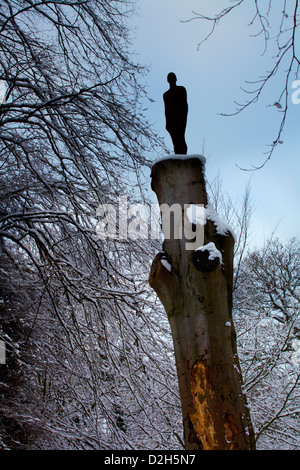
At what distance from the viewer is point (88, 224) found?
188 inches

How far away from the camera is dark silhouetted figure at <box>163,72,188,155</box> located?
5.66ft

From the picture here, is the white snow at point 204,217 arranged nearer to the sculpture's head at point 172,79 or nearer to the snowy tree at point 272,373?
the sculpture's head at point 172,79

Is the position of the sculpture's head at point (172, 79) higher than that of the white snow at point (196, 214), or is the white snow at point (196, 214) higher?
the sculpture's head at point (172, 79)

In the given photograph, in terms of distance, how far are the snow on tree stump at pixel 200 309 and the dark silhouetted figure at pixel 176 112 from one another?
156 millimetres

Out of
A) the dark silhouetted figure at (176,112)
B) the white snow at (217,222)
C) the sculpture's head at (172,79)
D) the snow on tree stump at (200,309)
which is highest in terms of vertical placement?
the sculpture's head at (172,79)

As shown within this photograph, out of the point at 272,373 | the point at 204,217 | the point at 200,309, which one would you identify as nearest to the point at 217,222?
the point at 204,217

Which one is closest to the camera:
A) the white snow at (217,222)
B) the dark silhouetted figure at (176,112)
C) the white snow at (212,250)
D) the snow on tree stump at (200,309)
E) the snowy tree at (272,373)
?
the snow on tree stump at (200,309)

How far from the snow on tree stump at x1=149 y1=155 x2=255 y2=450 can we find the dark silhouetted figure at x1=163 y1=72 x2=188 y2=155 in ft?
0.51

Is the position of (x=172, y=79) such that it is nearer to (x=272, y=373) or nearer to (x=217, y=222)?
(x=217, y=222)

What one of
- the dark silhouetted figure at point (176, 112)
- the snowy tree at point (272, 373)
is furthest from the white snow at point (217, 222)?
the snowy tree at point (272, 373)

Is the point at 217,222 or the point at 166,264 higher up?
the point at 217,222

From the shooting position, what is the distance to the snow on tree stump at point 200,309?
1.28m

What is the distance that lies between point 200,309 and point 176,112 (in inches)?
38.4

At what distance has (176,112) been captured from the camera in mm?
1738
